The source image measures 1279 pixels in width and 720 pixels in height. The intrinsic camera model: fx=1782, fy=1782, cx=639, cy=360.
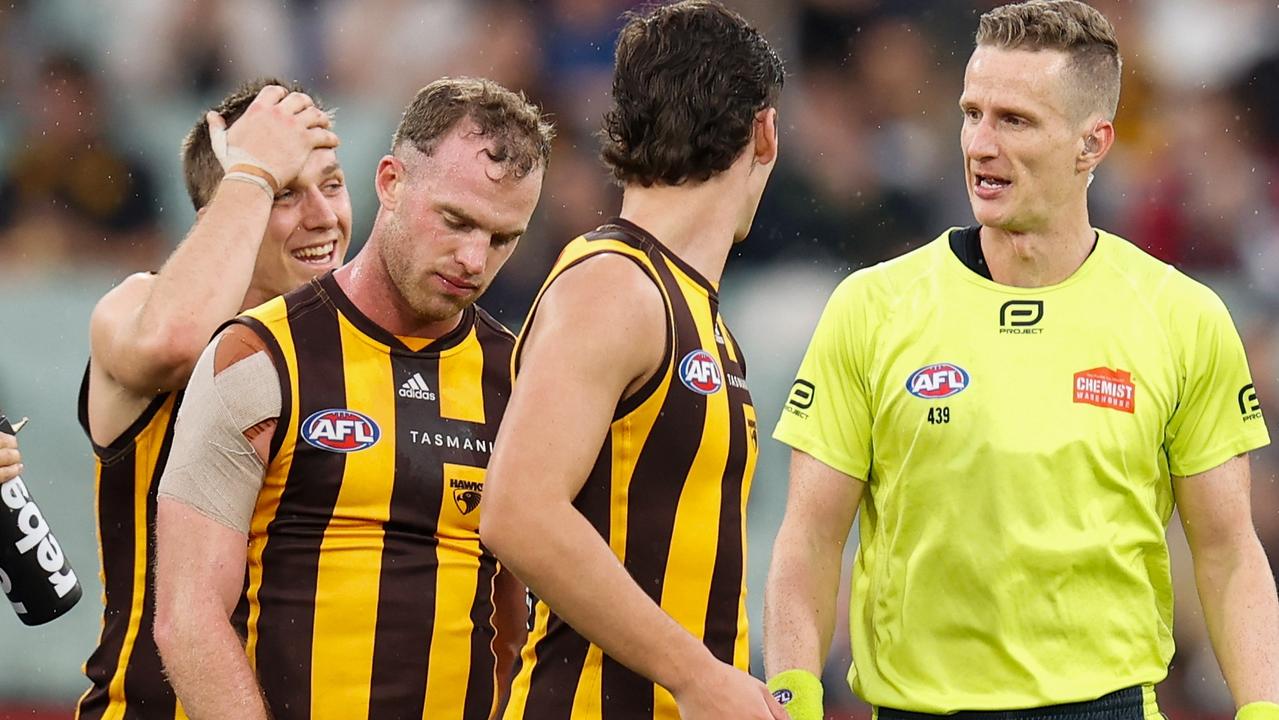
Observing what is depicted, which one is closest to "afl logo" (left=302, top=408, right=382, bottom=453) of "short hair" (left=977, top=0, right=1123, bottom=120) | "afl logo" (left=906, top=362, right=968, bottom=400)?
"afl logo" (left=906, top=362, right=968, bottom=400)

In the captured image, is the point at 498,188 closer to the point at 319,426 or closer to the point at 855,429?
the point at 319,426

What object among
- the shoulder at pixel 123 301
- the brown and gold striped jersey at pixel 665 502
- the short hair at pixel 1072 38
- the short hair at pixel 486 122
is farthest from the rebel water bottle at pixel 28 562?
the short hair at pixel 1072 38

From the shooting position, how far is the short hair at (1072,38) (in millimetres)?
3639

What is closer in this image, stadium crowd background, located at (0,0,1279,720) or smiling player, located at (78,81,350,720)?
smiling player, located at (78,81,350,720)

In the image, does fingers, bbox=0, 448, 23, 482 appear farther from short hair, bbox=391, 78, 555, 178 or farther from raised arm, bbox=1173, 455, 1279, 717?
raised arm, bbox=1173, 455, 1279, 717

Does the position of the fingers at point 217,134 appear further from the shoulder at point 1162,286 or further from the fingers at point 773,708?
the shoulder at point 1162,286

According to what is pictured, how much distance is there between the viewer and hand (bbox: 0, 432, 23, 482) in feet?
11.5

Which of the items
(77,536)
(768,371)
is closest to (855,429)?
(768,371)

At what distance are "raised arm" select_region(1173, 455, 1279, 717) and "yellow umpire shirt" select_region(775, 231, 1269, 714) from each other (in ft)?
0.16

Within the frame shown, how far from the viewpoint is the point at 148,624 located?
→ 350 cm

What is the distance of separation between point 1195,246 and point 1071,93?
4426 mm

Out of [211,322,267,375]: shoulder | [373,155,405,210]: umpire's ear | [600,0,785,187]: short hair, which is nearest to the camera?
[600,0,785,187]: short hair

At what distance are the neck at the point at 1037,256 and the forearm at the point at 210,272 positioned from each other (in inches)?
59.0

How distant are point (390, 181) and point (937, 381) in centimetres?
115
